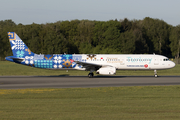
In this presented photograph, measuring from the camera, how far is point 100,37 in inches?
4045

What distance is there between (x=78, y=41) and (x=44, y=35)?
14574mm

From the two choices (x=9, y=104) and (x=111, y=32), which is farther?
(x=111, y=32)

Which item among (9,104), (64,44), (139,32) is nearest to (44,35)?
(64,44)

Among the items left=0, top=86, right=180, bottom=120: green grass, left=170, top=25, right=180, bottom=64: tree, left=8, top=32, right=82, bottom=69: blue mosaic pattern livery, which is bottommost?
left=0, top=86, right=180, bottom=120: green grass

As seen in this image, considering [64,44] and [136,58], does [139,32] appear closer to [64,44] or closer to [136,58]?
[64,44]

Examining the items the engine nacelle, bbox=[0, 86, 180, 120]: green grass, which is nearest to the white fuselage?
the engine nacelle

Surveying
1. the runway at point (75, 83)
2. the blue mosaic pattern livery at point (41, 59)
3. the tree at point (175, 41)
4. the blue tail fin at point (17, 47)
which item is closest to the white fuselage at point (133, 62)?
the blue mosaic pattern livery at point (41, 59)

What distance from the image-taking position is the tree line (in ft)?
300

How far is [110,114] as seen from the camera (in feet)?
41.9

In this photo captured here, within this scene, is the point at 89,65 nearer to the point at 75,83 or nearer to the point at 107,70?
the point at 107,70

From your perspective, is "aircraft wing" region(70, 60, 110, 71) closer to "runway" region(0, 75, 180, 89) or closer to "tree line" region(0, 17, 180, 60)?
"runway" region(0, 75, 180, 89)

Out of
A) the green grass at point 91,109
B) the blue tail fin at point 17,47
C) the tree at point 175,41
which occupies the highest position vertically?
the tree at point 175,41

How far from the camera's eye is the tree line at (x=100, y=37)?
300 feet

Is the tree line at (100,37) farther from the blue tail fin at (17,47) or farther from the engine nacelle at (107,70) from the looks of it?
the engine nacelle at (107,70)
